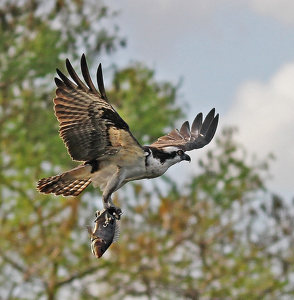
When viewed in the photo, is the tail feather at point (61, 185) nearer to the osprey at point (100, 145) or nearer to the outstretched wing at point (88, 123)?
the osprey at point (100, 145)

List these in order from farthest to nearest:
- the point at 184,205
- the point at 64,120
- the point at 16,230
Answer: the point at 184,205, the point at 16,230, the point at 64,120

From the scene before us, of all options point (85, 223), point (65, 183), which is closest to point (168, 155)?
point (65, 183)

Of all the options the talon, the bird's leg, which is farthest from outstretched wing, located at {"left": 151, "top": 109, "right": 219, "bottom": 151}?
the talon

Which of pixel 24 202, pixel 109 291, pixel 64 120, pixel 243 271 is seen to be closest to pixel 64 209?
pixel 24 202

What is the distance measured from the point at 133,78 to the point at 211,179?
181 inches

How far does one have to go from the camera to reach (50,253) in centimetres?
2131

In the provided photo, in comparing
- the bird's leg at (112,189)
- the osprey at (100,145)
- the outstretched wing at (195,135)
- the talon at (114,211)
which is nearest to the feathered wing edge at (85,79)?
the osprey at (100,145)

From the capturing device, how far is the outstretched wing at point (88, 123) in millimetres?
7012

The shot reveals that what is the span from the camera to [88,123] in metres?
7.21

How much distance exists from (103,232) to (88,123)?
145cm

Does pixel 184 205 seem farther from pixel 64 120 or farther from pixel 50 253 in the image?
pixel 64 120

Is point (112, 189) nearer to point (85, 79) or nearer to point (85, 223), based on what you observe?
point (85, 79)

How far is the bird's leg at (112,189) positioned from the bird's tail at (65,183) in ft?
1.83

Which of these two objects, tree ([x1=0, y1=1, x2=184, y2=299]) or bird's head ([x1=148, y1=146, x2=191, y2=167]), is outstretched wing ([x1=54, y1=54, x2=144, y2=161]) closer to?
bird's head ([x1=148, y1=146, x2=191, y2=167])
